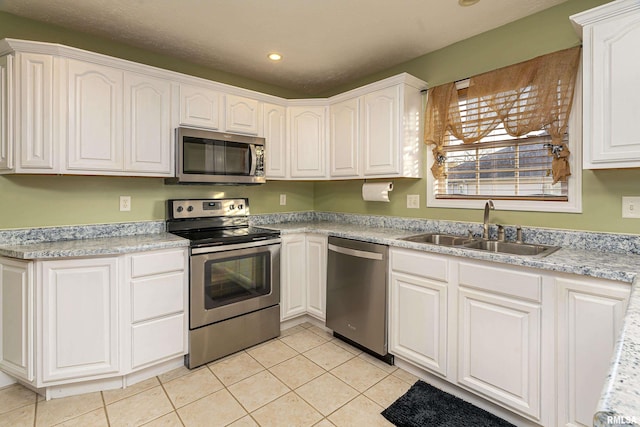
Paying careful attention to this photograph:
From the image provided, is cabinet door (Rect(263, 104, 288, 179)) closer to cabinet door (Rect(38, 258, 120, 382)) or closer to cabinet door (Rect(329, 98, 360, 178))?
cabinet door (Rect(329, 98, 360, 178))

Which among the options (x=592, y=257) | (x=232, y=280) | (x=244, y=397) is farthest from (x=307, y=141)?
(x=592, y=257)

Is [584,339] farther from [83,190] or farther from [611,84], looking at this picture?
[83,190]

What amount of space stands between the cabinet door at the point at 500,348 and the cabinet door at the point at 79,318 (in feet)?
7.27

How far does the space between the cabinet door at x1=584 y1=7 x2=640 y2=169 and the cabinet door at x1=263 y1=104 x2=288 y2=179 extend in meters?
2.38

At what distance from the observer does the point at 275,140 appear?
322 centimetres

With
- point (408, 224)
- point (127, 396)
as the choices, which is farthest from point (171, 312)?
point (408, 224)

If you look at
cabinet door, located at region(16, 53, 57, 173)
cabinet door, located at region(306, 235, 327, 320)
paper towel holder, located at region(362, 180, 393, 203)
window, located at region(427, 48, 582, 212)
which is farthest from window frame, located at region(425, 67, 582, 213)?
cabinet door, located at region(16, 53, 57, 173)

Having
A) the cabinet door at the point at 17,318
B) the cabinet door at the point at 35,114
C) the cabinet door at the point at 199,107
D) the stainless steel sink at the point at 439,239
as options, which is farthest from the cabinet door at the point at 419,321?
the cabinet door at the point at 35,114

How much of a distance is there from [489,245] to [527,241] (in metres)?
0.23

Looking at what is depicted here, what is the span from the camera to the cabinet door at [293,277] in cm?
295

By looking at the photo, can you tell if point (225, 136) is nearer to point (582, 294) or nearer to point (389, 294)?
point (389, 294)

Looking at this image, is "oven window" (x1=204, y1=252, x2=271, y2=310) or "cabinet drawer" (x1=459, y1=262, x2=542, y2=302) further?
"oven window" (x1=204, y1=252, x2=271, y2=310)

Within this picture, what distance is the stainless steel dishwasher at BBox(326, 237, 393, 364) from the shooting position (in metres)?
2.41

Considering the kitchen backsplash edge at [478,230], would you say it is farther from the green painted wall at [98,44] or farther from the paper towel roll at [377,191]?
the green painted wall at [98,44]
